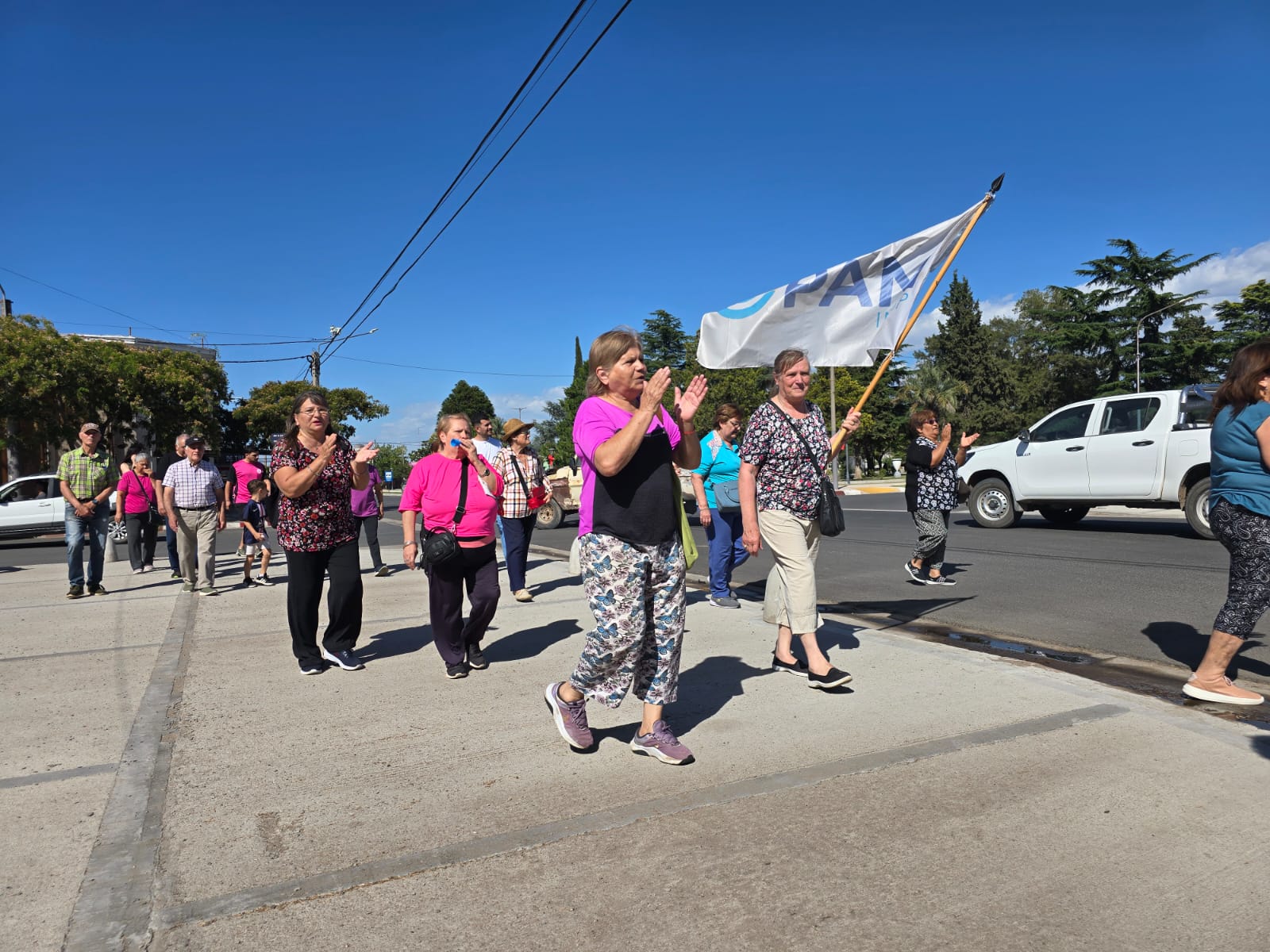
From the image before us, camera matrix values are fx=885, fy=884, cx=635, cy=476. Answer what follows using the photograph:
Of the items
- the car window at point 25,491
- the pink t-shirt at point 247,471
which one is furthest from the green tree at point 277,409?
the pink t-shirt at point 247,471

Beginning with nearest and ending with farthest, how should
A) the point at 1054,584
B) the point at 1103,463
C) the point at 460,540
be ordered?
1. the point at 460,540
2. the point at 1054,584
3. the point at 1103,463

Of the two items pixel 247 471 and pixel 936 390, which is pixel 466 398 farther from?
pixel 247 471

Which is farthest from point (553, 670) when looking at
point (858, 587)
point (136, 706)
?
point (858, 587)

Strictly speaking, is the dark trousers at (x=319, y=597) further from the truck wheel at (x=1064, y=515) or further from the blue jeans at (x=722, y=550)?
the truck wheel at (x=1064, y=515)

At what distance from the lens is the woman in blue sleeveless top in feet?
13.7

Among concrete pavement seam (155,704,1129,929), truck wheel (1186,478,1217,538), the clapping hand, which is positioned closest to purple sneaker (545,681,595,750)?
concrete pavement seam (155,704,1129,929)

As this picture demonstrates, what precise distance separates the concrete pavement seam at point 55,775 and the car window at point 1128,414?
41.9ft

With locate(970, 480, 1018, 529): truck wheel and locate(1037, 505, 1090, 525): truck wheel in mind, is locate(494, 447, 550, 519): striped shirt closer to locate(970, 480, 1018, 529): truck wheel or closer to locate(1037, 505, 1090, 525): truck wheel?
locate(970, 480, 1018, 529): truck wheel

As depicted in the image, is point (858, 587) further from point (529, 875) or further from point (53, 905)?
point (53, 905)

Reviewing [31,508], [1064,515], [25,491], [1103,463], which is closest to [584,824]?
[1103,463]

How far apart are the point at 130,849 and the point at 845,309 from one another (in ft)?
17.1

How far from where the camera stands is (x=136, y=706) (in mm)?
4793

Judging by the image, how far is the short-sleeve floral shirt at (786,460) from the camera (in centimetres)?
491

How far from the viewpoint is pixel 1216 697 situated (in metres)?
4.27
